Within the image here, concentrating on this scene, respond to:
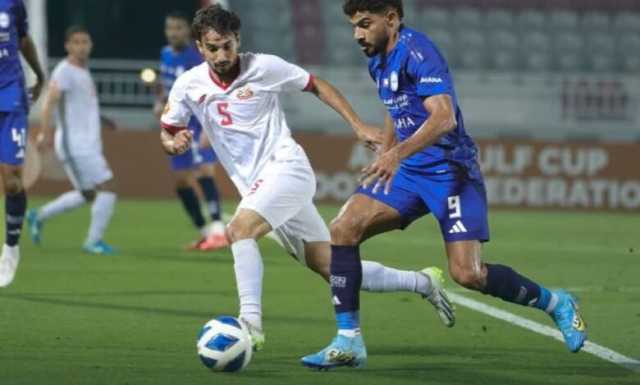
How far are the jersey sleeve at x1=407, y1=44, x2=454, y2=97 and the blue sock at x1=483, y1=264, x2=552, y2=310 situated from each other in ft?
3.02

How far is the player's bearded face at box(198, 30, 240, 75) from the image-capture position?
733cm

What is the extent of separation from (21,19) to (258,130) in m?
3.15

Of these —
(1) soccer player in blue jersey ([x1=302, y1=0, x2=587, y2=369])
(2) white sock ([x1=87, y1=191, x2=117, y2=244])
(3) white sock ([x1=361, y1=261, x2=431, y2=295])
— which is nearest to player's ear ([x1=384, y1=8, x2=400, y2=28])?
(1) soccer player in blue jersey ([x1=302, y1=0, x2=587, y2=369])

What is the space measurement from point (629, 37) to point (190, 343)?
1927cm

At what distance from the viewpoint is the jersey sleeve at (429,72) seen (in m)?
6.72

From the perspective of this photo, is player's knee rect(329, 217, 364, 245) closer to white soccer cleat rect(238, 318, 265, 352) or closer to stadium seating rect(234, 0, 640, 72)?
white soccer cleat rect(238, 318, 265, 352)

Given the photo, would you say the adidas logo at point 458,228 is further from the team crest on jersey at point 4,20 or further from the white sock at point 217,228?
the white sock at point 217,228

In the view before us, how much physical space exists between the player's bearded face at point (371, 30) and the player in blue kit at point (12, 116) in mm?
3767

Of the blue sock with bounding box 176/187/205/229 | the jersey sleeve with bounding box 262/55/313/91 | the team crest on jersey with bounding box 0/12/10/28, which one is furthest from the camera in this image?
the blue sock with bounding box 176/187/205/229

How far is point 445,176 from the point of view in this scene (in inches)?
280

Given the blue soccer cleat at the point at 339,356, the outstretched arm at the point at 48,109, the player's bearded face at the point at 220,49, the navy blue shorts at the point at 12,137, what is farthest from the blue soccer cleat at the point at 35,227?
the blue soccer cleat at the point at 339,356

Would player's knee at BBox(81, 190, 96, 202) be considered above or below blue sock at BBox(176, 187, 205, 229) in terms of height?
above

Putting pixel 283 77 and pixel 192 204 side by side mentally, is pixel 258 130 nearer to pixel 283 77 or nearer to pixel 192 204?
pixel 283 77

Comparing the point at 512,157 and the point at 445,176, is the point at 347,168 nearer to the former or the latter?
the point at 512,157
